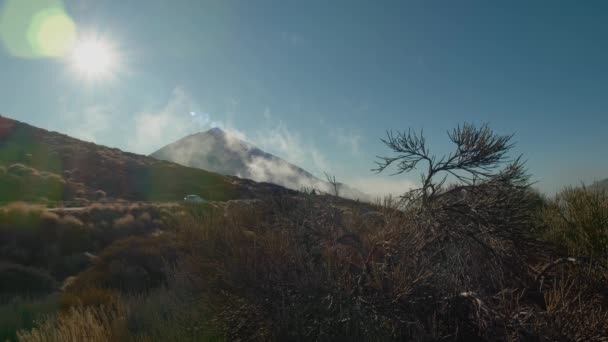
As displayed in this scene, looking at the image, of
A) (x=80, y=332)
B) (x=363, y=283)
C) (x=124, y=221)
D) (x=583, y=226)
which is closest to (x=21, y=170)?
(x=124, y=221)

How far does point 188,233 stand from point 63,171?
38.9m

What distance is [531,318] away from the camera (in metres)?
3.09

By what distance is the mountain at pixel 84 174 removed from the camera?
1171 inches

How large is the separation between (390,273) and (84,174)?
40.5 meters

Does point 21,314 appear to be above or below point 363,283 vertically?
below

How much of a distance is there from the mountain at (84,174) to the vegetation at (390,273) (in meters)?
24.4

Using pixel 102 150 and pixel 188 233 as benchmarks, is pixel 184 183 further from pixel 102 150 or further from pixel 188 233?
pixel 188 233

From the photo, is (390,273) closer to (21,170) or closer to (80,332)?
(80,332)

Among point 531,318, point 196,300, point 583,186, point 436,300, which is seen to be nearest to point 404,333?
point 436,300

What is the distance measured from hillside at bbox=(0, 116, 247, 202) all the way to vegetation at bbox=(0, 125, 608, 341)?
1114 inches

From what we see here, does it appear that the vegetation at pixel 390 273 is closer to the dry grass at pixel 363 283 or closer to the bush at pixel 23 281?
the dry grass at pixel 363 283

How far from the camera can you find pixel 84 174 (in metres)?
36.5

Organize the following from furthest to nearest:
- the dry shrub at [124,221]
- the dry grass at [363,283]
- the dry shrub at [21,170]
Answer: the dry shrub at [21,170] < the dry shrub at [124,221] < the dry grass at [363,283]

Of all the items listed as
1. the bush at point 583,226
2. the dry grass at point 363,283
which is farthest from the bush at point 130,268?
the bush at point 583,226
